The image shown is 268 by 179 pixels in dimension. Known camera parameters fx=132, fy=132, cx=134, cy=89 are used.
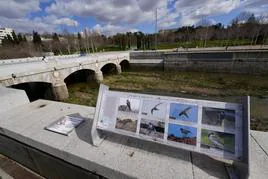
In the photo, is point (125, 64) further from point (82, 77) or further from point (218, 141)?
point (218, 141)

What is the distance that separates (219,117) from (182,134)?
35 centimetres

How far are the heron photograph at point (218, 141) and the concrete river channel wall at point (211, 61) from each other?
1910cm

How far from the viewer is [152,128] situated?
4.38 ft

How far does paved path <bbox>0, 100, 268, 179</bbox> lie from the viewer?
3.90 ft

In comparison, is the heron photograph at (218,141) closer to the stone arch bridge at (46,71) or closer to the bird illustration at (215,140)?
the bird illustration at (215,140)

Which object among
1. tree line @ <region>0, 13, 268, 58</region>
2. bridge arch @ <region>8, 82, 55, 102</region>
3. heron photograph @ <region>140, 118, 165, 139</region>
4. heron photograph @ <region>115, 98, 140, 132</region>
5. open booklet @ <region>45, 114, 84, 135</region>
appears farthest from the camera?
tree line @ <region>0, 13, 268, 58</region>

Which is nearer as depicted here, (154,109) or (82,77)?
(154,109)

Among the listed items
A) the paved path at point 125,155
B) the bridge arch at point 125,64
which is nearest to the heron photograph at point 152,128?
the paved path at point 125,155

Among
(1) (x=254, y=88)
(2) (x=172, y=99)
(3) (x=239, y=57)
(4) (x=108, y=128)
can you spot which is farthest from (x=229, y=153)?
(3) (x=239, y=57)

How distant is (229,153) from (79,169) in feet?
4.81

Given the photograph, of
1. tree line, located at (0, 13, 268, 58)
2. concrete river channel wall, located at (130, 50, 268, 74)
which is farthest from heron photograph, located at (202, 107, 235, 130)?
tree line, located at (0, 13, 268, 58)

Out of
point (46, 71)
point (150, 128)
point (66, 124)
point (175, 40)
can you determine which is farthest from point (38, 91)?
point (175, 40)

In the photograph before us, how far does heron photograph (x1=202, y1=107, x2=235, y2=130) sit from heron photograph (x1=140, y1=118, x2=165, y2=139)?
39cm

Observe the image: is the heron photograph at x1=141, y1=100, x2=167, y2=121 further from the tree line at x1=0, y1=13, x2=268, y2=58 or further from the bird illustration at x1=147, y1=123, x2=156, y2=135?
the tree line at x1=0, y1=13, x2=268, y2=58
